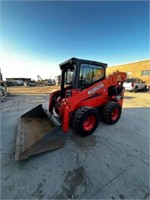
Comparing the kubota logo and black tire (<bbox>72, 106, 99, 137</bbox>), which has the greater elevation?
the kubota logo

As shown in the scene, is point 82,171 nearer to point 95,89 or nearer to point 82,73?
point 95,89

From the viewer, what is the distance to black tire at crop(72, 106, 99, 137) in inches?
119

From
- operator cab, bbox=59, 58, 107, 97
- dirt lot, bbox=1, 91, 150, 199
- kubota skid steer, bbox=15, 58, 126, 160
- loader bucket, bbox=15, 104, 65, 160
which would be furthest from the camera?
operator cab, bbox=59, 58, 107, 97

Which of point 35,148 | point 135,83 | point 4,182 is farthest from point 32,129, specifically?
point 135,83

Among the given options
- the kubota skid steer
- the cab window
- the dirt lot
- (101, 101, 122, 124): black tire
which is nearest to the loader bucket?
the kubota skid steer

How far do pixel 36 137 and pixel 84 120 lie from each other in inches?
51.1

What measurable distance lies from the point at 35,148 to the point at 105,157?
1504mm

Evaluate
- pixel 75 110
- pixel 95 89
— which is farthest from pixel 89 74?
pixel 75 110

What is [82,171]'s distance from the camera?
6.95 ft

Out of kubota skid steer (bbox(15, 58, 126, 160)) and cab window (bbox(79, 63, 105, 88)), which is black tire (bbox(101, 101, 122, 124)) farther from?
cab window (bbox(79, 63, 105, 88))

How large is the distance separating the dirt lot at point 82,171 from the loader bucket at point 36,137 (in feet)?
0.75

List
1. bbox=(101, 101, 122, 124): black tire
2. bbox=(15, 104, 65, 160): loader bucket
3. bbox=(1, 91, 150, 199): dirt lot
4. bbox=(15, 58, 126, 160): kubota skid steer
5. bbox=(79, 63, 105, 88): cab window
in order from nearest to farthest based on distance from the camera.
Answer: bbox=(1, 91, 150, 199): dirt lot
bbox=(15, 104, 65, 160): loader bucket
bbox=(15, 58, 126, 160): kubota skid steer
bbox=(79, 63, 105, 88): cab window
bbox=(101, 101, 122, 124): black tire

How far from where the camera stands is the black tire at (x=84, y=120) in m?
3.02

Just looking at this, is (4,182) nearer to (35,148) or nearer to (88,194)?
(35,148)
